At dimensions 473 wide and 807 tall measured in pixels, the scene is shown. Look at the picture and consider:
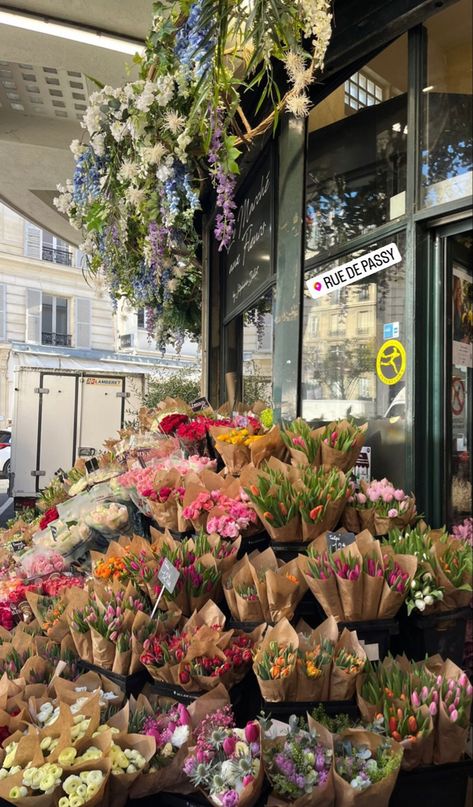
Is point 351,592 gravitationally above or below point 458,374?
below

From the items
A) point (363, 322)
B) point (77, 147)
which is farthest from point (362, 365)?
point (77, 147)

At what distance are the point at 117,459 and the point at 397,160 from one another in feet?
8.40

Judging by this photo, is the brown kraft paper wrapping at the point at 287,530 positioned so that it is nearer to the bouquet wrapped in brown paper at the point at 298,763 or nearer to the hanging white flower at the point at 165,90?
the bouquet wrapped in brown paper at the point at 298,763

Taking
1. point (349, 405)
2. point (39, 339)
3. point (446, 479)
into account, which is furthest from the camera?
point (39, 339)

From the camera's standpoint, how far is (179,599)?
86.6 inches

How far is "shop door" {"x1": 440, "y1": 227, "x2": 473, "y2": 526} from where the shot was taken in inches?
112

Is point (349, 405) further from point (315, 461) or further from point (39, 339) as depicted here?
point (39, 339)

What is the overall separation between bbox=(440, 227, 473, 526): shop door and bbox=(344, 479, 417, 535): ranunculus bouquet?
470 millimetres

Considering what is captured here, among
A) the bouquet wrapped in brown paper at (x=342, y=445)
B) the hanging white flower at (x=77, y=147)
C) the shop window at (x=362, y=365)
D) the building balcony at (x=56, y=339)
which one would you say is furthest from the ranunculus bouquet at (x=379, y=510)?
the building balcony at (x=56, y=339)

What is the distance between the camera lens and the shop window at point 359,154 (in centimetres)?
315

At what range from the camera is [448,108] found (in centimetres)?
282

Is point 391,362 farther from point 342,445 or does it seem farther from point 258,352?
point 258,352

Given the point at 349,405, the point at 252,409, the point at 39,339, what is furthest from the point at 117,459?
the point at 39,339

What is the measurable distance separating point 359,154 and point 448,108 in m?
0.82
